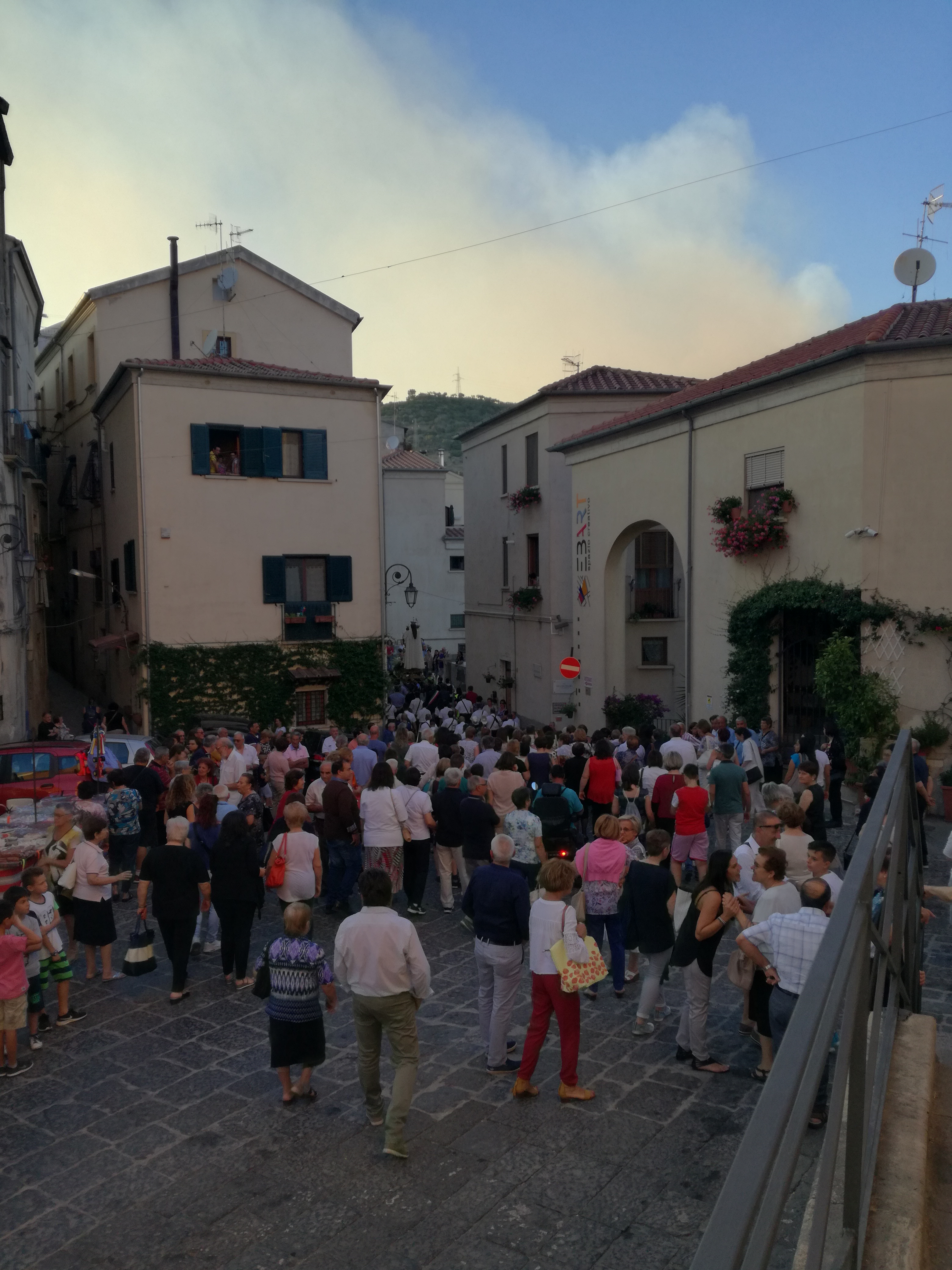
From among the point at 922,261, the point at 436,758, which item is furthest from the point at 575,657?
the point at 436,758

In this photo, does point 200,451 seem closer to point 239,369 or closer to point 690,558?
point 239,369

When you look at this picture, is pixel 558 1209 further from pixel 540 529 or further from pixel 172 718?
pixel 540 529

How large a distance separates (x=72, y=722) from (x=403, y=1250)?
85.3ft

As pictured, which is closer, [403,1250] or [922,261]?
[403,1250]

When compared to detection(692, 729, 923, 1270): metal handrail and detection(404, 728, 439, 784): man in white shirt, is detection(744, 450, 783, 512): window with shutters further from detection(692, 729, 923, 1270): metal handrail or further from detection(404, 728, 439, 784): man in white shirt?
detection(692, 729, 923, 1270): metal handrail

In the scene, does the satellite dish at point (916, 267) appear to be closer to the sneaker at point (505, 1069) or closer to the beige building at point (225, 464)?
the beige building at point (225, 464)

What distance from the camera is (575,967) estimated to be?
623 cm

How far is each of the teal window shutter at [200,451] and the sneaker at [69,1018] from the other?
16.9m

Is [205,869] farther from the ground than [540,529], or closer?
closer

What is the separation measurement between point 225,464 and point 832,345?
13836 millimetres

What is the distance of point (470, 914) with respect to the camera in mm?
6957

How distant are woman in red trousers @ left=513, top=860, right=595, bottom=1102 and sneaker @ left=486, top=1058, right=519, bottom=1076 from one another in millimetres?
354

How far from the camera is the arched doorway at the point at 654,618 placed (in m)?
27.2

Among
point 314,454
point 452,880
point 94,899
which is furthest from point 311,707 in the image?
point 94,899
